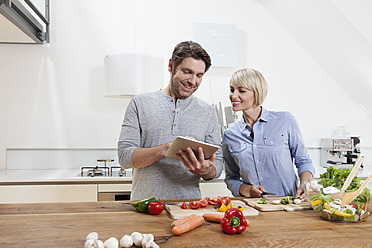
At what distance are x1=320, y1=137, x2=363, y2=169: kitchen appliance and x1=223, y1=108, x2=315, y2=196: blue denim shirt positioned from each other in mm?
1554

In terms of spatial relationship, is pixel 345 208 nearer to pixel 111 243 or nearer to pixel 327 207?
pixel 327 207

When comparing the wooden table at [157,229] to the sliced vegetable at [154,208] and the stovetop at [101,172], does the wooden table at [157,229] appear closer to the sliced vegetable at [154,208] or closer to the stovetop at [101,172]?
the sliced vegetable at [154,208]

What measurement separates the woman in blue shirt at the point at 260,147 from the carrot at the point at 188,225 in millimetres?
650

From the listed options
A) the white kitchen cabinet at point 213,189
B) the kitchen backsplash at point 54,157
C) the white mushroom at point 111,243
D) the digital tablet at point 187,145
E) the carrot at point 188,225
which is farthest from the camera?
the kitchen backsplash at point 54,157

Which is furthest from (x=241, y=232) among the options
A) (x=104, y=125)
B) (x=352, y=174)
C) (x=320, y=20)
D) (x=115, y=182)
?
(x=320, y=20)

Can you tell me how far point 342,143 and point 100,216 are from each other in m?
2.63

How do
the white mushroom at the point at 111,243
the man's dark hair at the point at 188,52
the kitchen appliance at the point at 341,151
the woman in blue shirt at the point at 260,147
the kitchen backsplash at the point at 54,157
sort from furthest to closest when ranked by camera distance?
1. the kitchen appliance at the point at 341,151
2. the kitchen backsplash at the point at 54,157
3. the woman in blue shirt at the point at 260,147
4. the man's dark hair at the point at 188,52
5. the white mushroom at the point at 111,243

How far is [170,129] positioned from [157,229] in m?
0.67

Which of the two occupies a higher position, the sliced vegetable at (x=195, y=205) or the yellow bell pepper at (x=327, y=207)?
the yellow bell pepper at (x=327, y=207)

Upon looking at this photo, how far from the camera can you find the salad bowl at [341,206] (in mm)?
1368

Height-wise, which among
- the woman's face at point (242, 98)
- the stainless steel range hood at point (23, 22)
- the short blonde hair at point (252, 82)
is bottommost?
the woman's face at point (242, 98)

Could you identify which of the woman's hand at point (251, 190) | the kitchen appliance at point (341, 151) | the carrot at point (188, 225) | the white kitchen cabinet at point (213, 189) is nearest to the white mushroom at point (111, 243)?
the carrot at point (188, 225)

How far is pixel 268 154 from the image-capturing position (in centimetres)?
193

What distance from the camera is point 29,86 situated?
3230 millimetres
